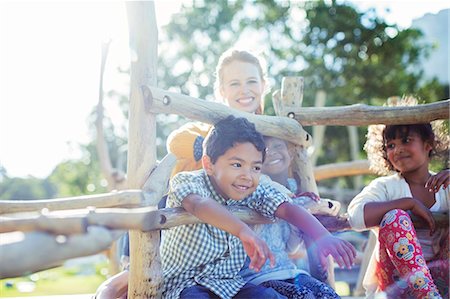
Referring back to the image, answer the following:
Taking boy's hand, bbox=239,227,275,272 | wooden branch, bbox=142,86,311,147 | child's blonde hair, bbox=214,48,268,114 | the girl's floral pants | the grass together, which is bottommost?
the grass

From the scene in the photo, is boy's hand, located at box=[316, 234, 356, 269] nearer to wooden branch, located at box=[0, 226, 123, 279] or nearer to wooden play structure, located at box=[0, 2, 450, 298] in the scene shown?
wooden play structure, located at box=[0, 2, 450, 298]

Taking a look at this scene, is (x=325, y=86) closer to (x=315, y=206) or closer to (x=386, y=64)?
(x=386, y=64)

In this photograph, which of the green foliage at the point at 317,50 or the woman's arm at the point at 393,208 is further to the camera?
the green foliage at the point at 317,50

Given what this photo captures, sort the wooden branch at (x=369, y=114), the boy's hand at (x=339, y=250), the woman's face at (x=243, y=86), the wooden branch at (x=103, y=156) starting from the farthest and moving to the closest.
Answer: the wooden branch at (x=103, y=156) < the woman's face at (x=243, y=86) < the wooden branch at (x=369, y=114) < the boy's hand at (x=339, y=250)

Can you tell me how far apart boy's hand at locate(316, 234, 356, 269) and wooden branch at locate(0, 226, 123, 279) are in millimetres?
1097

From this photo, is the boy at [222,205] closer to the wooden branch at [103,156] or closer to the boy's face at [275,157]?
the boy's face at [275,157]

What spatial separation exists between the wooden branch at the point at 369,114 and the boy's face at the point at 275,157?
21 cm

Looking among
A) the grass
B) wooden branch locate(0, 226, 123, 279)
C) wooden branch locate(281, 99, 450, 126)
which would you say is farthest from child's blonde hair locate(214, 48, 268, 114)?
the grass

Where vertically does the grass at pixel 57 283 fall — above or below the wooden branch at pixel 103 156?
below

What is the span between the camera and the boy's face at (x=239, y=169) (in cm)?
218

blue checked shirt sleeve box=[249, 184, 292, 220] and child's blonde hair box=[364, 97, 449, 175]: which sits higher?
child's blonde hair box=[364, 97, 449, 175]

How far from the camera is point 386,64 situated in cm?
1507

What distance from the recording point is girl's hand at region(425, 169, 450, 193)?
2.61 m

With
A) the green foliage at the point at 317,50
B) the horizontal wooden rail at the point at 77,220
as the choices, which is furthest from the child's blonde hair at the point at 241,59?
the green foliage at the point at 317,50
